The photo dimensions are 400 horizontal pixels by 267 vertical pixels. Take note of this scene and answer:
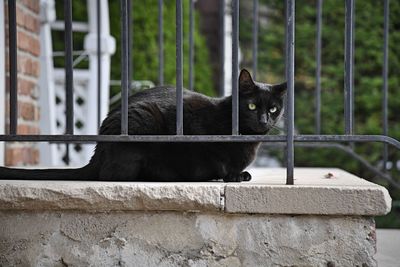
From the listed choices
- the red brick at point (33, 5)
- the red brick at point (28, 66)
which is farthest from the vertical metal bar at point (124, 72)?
the red brick at point (33, 5)

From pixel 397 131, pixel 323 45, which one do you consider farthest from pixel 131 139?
pixel 323 45

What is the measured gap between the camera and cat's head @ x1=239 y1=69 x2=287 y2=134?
280cm

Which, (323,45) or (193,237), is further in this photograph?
(323,45)

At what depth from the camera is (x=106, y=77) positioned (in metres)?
4.64

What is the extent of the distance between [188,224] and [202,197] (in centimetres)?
12

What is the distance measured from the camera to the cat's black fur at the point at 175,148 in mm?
2607

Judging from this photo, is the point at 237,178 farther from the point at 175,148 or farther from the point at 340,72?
the point at 340,72

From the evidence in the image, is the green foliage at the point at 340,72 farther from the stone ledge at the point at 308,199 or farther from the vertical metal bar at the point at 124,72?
the vertical metal bar at the point at 124,72

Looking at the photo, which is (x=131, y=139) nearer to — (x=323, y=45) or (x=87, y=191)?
(x=87, y=191)

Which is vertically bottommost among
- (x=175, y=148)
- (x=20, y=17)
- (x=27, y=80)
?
(x=175, y=148)

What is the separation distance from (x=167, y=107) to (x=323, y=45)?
161 inches

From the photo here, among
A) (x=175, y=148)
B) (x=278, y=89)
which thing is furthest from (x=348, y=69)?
(x=175, y=148)

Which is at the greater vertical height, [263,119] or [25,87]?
[25,87]

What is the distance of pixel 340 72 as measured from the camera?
623 centimetres
